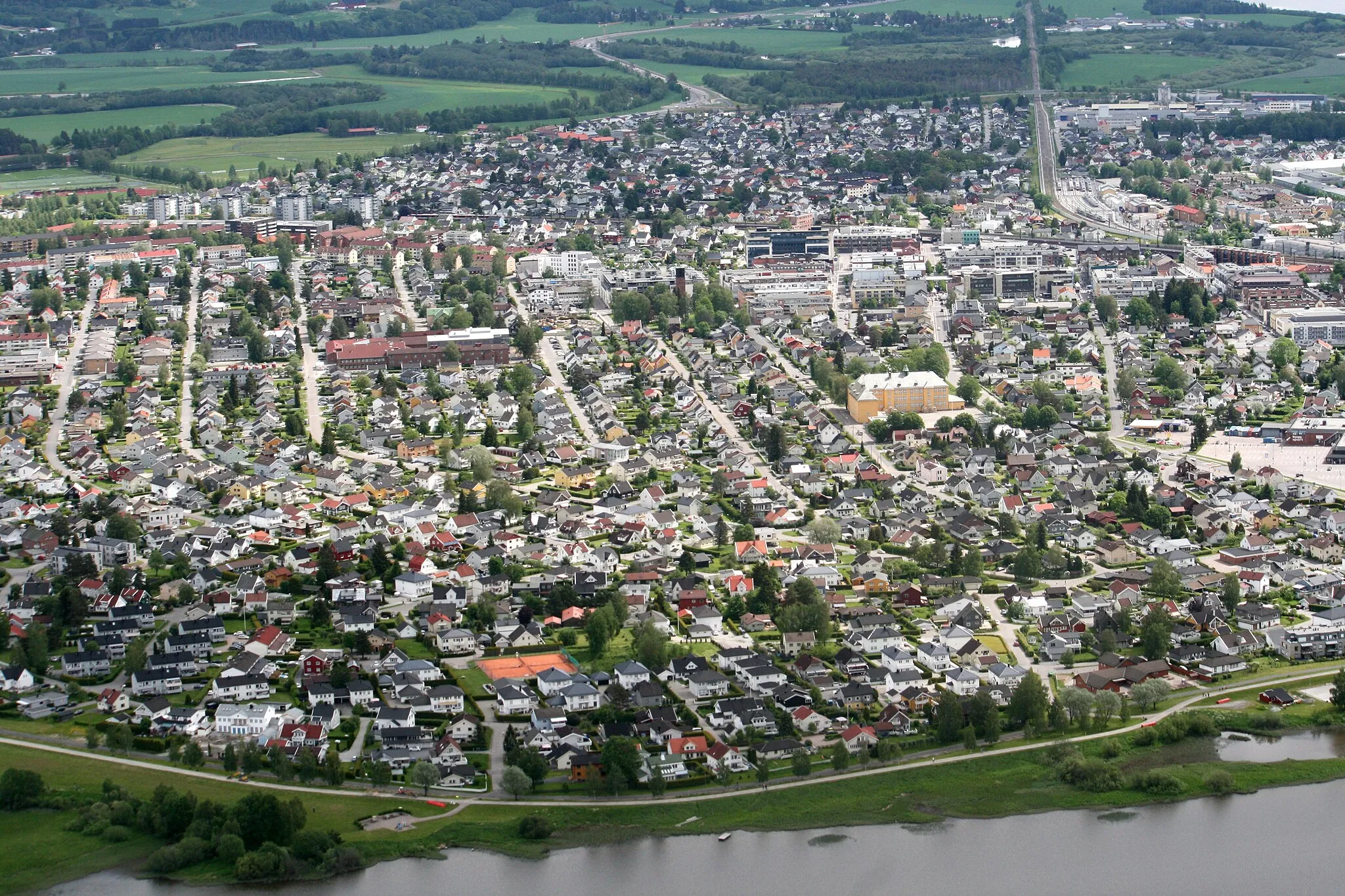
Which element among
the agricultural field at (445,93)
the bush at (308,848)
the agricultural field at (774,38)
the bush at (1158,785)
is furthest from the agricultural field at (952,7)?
the bush at (308,848)

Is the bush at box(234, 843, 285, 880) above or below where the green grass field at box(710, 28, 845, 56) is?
below

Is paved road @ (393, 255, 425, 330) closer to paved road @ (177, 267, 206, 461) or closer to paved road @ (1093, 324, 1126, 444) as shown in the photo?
paved road @ (177, 267, 206, 461)

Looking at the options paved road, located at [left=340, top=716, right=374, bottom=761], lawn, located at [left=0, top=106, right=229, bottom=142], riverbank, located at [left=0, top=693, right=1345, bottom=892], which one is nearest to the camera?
riverbank, located at [left=0, top=693, right=1345, bottom=892]

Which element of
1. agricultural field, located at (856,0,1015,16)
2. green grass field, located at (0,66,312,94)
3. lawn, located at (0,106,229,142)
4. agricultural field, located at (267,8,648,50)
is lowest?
lawn, located at (0,106,229,142)

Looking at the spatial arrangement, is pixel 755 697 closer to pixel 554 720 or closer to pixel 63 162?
pixel 554 720

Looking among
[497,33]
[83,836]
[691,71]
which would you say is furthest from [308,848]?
[497,33]

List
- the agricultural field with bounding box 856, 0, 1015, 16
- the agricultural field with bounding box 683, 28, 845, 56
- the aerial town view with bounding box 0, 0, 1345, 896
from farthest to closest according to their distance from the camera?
the agricultural field with bounding box 856, 0, 1015, 16
the agricultural field with bounding box 683, 28, 845, 56
the aerial town view with bounding box 0, 0, 1345, 896

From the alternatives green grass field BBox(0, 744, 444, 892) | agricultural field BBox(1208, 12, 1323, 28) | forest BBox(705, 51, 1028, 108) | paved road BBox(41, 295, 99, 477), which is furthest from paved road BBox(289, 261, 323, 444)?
agricultural field BBox(1208, 12, 1323, 28)

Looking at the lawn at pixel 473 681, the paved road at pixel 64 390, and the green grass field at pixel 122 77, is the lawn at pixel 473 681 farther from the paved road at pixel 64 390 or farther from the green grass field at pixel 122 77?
the green grass field at pixel 122 77
